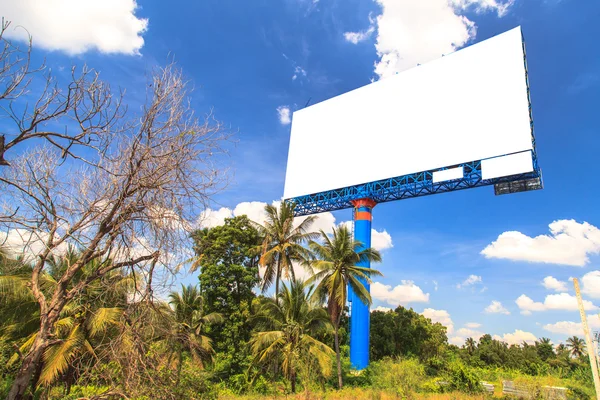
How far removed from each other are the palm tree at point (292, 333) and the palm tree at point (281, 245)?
3.15 meters

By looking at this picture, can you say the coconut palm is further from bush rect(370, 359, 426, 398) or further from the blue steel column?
the blue steel column

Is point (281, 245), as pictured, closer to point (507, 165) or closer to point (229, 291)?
point (229, 291)

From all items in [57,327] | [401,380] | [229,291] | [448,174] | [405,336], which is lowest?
[401,380]

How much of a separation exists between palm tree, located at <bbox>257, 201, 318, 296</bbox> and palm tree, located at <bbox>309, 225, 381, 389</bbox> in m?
2.64

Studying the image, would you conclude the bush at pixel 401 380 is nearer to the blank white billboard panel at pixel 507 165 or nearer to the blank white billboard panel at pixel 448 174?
the blank white billboard panel at pixel 448 174

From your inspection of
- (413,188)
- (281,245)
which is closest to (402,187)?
(413,188)

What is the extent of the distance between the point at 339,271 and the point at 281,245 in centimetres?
513

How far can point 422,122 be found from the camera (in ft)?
80.6

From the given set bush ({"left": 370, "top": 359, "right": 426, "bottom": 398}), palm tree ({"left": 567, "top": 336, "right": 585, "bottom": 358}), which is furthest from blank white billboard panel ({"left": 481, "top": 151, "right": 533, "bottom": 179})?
palm tree ({"left": 567, "top": 336, "right": 585, "bottom": 358})

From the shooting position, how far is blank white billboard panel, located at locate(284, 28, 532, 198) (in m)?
21.3

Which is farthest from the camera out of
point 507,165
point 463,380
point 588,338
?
point 507,165

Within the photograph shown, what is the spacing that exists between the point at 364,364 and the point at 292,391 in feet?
18.3

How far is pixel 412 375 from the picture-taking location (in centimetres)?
1811

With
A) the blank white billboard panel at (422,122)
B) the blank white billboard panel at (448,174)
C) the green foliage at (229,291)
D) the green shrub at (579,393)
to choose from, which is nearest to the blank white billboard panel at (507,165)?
the blank white billboard panel at (422,122)
